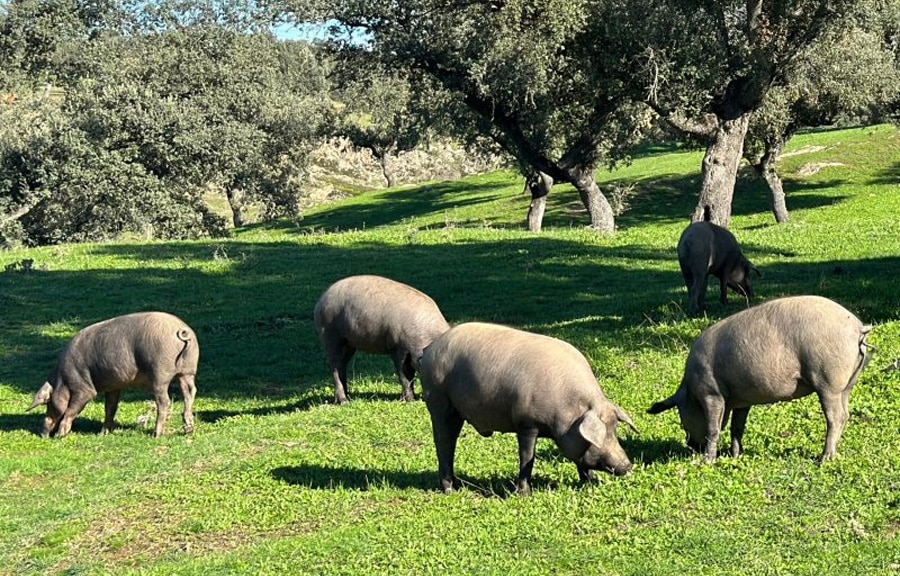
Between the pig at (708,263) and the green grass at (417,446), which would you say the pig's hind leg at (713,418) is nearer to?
the green grass at (417,446)

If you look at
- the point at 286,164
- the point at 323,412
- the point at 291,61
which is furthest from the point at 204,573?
the point at 291,61

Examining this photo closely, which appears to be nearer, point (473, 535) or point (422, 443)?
point (473, 535)

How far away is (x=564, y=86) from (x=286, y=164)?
2928cm

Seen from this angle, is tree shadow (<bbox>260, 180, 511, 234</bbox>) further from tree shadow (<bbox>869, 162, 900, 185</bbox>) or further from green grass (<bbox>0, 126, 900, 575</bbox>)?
green grass (<bbox>0, 126, 900, 575</bbox>)

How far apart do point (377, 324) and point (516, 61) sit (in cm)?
1409

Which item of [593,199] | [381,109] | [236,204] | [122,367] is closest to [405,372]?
[122,367]

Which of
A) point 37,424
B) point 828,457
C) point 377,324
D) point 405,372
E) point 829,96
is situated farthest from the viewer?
point 829,96

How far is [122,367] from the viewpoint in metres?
16.0

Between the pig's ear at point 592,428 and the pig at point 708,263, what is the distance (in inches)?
363

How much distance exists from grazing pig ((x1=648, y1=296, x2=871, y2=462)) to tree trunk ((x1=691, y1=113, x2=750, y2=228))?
1790 cm

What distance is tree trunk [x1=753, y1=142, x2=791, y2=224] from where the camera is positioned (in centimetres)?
3878

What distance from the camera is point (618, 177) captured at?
58.5 metres

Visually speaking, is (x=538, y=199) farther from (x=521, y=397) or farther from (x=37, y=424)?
(x=521, y=397)

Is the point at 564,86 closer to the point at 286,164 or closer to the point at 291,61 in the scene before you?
the point at 286,164
